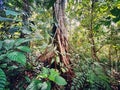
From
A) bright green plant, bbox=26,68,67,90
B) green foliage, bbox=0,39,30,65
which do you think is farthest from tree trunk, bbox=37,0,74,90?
green foliage, bbox=0,39,30,65

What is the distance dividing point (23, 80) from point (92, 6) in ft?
3.71

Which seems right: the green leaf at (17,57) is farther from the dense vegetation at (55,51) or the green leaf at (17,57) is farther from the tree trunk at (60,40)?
the tree trunk at (60,40)

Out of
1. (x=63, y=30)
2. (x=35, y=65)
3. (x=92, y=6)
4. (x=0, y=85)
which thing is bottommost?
(x=35, y=65)

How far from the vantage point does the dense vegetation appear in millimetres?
1284

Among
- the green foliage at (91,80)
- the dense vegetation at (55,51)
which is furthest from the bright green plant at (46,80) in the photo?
the green foliage at (91,80)

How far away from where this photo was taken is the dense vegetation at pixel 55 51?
1284mm

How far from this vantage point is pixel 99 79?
1494 millimetres

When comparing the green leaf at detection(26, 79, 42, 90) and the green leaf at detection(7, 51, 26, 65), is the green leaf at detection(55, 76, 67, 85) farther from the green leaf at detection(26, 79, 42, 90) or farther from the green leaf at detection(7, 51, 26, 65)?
the green leaf at detection(7, 51, 26, 65)

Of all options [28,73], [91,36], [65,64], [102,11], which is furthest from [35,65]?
[102,11]

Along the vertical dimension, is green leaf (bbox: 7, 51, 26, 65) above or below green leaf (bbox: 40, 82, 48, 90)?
above

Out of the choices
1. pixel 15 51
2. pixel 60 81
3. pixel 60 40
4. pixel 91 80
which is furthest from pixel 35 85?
pixel 60 40

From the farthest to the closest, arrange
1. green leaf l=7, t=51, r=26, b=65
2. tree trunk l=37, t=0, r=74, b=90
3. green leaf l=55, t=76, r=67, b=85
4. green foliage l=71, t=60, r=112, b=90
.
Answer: tree trunk l=37, t=0, r=74, b=90, green foliage l=71, t=60, r=112, b=90, green leaf l=55, t=76, r=67, b=85, green leaf l=7, t=51, r=26, b=65

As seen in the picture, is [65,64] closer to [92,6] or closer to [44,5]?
[44,5]

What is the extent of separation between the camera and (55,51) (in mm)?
1645
